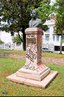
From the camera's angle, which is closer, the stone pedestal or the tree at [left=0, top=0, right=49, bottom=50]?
the stone pedestal

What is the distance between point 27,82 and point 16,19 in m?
16.4

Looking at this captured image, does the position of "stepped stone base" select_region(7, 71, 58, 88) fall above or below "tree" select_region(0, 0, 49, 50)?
below

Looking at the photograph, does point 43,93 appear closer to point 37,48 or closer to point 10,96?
point 10,96

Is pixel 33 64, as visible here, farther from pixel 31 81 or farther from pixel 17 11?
pixel 17 11

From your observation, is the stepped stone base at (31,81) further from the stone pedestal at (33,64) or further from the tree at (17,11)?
the tree at (17,11)

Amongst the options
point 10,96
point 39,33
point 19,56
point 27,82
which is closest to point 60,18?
point 19,56

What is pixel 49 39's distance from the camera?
50.1m

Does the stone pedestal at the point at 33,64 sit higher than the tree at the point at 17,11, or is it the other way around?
the tree at the point at 17,11

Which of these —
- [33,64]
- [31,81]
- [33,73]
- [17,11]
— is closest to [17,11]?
[17,11]

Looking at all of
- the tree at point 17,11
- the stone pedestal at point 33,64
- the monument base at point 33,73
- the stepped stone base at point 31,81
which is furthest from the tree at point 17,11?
the stepped stone base at point 31,81

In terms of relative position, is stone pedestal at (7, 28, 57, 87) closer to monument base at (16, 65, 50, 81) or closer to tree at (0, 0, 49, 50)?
monument base at (16, 65, 50, 81)

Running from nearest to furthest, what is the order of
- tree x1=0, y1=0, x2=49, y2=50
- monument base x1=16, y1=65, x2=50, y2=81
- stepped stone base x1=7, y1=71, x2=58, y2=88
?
stepped stone base x1=7, y1=71, x2=58, y2=88, monument base x1=16, y1=65, x2=50, y2=81, tree x1=0, y1=0, x2=49, y2=50

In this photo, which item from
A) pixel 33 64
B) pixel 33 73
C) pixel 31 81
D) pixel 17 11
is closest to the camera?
pixel 31 81

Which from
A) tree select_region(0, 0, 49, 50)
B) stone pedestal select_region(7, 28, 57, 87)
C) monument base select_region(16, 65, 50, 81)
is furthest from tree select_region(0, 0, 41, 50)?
monument base select_region(16, 65, 50, 81)
